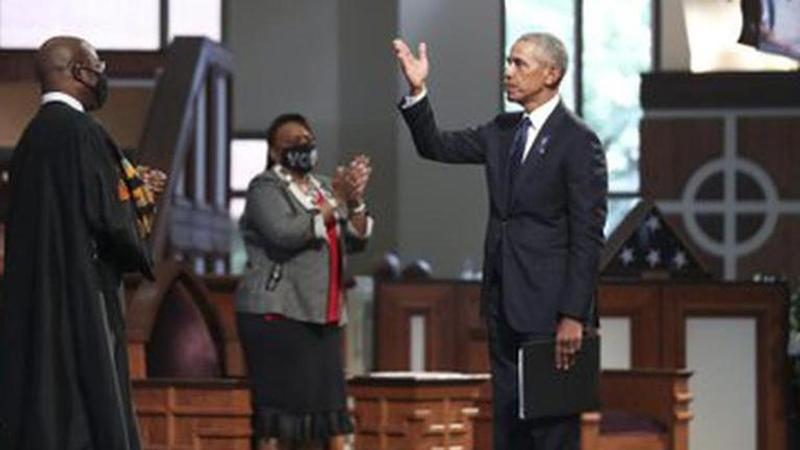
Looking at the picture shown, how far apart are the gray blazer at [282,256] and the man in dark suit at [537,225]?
2032 millimetres

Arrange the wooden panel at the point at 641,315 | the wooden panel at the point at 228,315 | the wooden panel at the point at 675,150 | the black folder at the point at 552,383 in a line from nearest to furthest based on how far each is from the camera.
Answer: the black folder at the point at 552,383, the wooden panel at the point at 228,315, the wooden panel at the point at 641,315, the wooden panel at the point at 675,150

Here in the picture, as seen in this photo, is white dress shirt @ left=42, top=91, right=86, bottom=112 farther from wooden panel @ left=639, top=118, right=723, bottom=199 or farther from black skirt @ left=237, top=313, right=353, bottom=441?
wooden panel @ left=639, top=118, right=723, bottom=199

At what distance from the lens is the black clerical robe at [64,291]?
6332 mm

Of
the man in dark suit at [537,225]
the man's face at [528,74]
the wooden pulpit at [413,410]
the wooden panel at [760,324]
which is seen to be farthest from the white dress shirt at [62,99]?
the wooden panel at [760,324]

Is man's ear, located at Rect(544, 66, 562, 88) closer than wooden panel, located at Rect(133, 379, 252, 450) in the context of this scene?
Yes

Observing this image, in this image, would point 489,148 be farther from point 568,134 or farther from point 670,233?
point 670,233

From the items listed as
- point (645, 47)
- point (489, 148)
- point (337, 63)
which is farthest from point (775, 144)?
point (489, 148)

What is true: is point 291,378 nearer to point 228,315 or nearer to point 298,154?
point 298,154

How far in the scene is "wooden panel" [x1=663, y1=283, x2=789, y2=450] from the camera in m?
10.3

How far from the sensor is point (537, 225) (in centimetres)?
621

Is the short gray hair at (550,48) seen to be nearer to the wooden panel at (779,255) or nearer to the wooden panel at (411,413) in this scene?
the wooden panel at (411,413)

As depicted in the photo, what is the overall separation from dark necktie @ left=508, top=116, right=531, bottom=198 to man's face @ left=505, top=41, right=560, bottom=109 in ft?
0.30

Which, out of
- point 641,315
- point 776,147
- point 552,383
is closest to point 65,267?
point 552,383

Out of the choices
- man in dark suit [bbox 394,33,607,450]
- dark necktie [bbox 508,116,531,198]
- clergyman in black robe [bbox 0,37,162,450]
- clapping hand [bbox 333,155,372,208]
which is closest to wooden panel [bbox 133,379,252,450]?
clapping hand [bbox 333,155,372,208]
